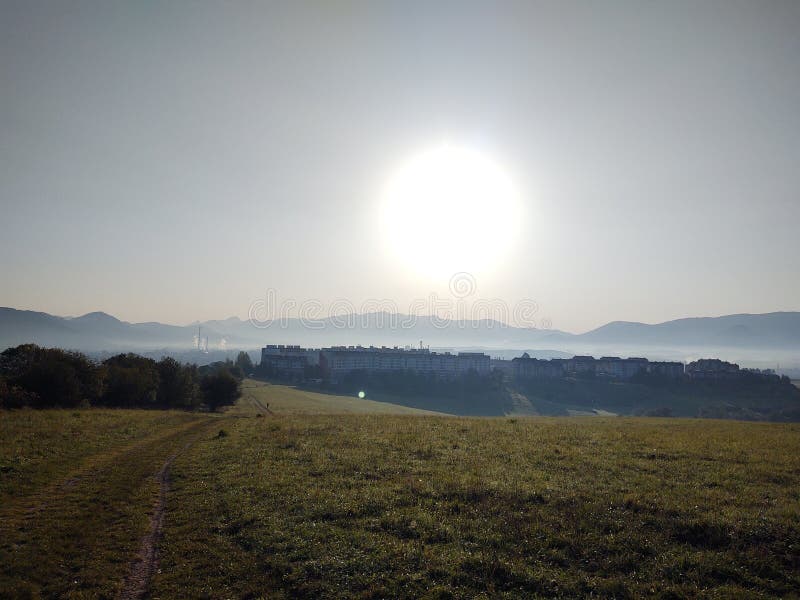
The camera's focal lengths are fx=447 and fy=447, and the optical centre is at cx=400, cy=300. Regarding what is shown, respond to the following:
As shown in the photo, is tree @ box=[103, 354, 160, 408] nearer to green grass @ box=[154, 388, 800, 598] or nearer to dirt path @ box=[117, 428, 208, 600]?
green grass @ box=[154, 388, 800, 598]

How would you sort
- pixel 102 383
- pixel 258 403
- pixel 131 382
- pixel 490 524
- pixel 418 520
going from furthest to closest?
pixel 258 403
pixel 131 382
pixel 102 383
pixel 418 520
pixel 490 524

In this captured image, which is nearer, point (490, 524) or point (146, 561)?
point (146, 561)

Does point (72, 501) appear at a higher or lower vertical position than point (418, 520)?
lower

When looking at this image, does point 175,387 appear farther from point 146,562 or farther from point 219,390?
point 146,562

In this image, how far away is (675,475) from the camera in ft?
67.1

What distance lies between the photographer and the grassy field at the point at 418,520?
12383 millimetres

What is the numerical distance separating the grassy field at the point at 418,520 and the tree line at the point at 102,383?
30.5 m

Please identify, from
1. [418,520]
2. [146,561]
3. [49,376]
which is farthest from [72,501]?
[49,376]

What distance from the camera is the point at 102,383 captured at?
6538cm

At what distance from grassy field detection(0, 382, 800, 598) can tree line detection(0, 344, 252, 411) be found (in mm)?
30542

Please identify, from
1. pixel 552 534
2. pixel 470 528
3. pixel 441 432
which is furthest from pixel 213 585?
pixel 441 432

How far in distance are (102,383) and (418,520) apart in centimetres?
6642

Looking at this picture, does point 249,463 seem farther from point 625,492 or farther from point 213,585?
point 625,492

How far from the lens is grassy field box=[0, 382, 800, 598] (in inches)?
488
